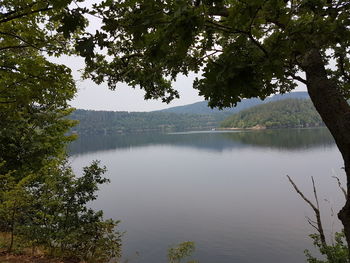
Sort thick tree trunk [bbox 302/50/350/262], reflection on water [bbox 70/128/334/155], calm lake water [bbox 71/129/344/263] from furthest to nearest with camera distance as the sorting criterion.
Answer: reflection on water [bbox 70/128/334/155]
calm lake water [bbox 71/129/344/263]
thick tree trunk [bbox 302/50/350/262]

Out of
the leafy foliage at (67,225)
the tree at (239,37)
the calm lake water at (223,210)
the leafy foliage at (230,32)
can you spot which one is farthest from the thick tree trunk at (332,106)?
the calm lake water at (223,210)

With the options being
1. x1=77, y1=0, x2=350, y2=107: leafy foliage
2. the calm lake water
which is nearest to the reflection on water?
the calm lake water

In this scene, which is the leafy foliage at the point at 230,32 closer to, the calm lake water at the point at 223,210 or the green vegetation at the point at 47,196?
the green vegetation at the point at 47,196

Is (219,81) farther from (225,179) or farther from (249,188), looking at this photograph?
(225,179)

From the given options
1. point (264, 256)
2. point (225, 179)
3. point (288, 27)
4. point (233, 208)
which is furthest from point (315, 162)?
point (288, 27)

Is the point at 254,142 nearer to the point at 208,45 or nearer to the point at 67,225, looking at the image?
the point at 67,225

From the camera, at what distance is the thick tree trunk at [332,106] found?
386cm

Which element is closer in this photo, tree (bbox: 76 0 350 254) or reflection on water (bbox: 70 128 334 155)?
tree (bbox: 76 0 350 254)

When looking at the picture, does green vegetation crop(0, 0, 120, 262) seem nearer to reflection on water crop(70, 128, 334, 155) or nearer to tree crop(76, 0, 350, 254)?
tree crop(76, 0, 350, 254)

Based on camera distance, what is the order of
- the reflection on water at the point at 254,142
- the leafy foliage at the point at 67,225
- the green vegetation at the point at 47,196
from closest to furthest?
1. the green vegetation at the point at 47,196
2. the leafy foliage at the point at 67,225
3. the reflection on water at the point at 254,142

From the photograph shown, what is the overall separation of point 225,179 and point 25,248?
3931 centimetres

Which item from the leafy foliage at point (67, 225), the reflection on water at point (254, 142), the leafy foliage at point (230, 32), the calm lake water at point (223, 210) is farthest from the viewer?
the reflection on water at point (254, 142)

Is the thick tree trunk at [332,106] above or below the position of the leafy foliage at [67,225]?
above

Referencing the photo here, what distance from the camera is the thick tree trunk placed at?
152 inches
